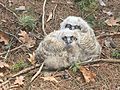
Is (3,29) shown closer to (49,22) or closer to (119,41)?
(49,22)

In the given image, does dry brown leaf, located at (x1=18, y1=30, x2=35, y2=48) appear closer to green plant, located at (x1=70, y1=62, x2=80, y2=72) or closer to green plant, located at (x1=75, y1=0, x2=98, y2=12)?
green plant, located at (x1=70, y1=62, x2=80, y2=72)

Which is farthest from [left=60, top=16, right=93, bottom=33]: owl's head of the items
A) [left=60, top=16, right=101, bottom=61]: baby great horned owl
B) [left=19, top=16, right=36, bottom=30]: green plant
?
[left=19, top=16, right=36, bottom=30]: green plant

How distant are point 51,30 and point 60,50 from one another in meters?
1.03

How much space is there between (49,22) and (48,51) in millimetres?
1242

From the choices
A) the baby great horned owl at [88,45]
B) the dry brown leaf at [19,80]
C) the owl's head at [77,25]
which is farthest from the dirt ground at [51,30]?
the owl's head at [77,25]

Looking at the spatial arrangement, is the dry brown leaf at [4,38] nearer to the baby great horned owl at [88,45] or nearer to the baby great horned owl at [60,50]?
the baby great horned owl at [60,50]

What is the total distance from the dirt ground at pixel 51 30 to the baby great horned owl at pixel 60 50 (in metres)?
0.14

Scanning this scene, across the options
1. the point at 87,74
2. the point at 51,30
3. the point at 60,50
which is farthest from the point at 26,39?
the point at 87,74

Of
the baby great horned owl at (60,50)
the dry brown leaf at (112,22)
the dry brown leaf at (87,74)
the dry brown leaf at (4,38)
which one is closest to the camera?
the dry brown leaf at (87,74)

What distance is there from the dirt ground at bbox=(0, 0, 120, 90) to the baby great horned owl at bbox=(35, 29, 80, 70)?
0.47ft

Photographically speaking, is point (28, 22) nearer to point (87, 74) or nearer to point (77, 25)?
point (77, 25)

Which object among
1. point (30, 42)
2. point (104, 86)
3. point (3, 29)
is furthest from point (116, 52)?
point (3, 29)

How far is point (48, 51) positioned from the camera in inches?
229

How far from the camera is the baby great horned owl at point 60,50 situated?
227 inches
